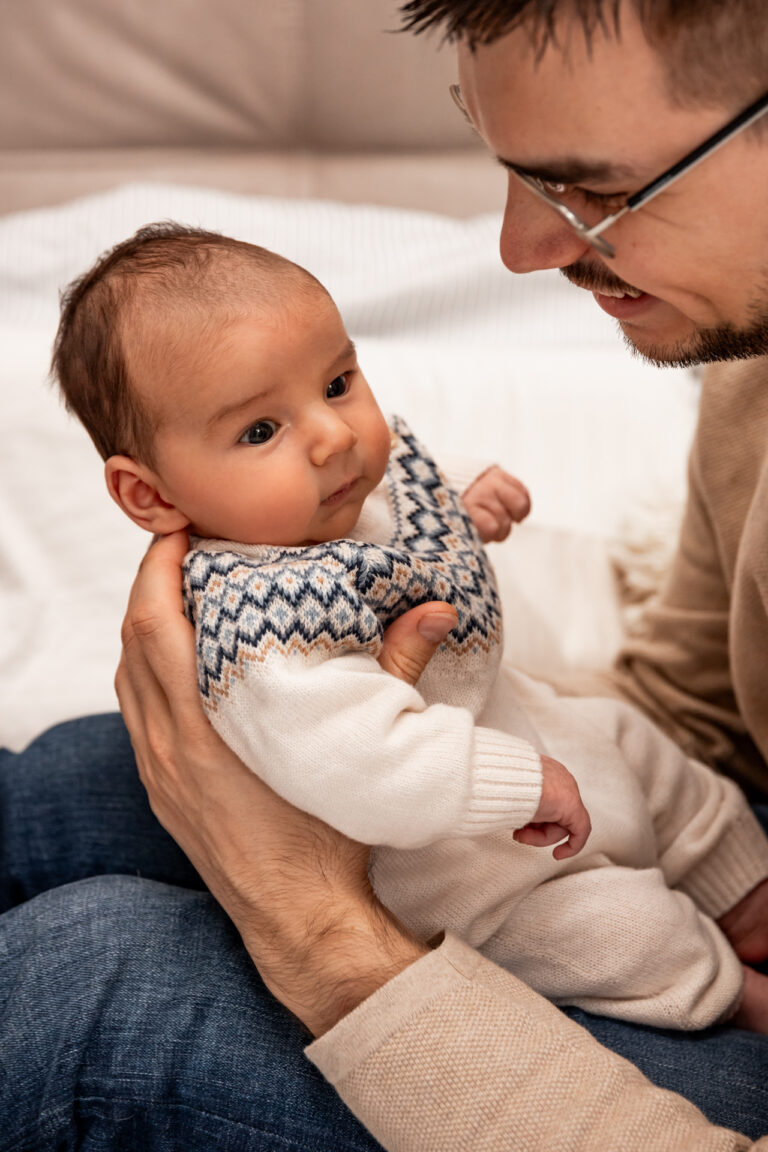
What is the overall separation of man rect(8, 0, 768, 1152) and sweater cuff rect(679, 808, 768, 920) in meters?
0.16

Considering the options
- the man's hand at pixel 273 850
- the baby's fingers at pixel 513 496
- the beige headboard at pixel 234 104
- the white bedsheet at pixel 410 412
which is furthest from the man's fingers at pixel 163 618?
the beige headboard at pixel 234 104

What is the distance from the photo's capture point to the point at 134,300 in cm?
87

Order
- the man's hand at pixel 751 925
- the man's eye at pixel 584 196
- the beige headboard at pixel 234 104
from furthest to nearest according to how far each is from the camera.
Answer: the beige headboard at pixel 234 104 → the man's hand at pixel 751 925 → the man's eye at pixel 584 196

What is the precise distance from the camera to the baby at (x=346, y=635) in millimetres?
805

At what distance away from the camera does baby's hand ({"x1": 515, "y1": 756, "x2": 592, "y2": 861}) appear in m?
0.84

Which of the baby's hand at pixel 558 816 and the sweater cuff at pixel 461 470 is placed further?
the sweater cuff at pixel 461 470

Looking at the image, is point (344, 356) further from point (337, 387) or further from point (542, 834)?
point (542, 834)

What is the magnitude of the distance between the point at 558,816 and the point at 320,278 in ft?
4.20

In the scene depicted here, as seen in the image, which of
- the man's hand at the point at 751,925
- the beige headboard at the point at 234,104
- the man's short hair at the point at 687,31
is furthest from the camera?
the beige headboard at the point at 234,104

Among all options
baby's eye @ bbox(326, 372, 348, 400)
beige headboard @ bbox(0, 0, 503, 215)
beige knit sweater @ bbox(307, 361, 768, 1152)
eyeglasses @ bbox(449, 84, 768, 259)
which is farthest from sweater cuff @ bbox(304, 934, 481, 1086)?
beige headboard @ bbox(0, 0, 503, 215)

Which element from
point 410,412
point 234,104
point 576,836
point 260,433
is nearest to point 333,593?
point 260,433

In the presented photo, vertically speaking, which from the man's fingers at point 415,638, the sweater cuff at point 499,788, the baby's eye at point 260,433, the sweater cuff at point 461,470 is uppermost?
the baby's eye at point 260,433

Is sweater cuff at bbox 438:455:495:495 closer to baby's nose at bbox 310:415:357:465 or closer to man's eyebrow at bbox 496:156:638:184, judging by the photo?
baby's nose at bbox 310:415:357:465

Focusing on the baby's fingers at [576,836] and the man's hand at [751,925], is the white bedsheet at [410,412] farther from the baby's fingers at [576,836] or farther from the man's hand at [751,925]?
the baby's fingers at [576,836]
